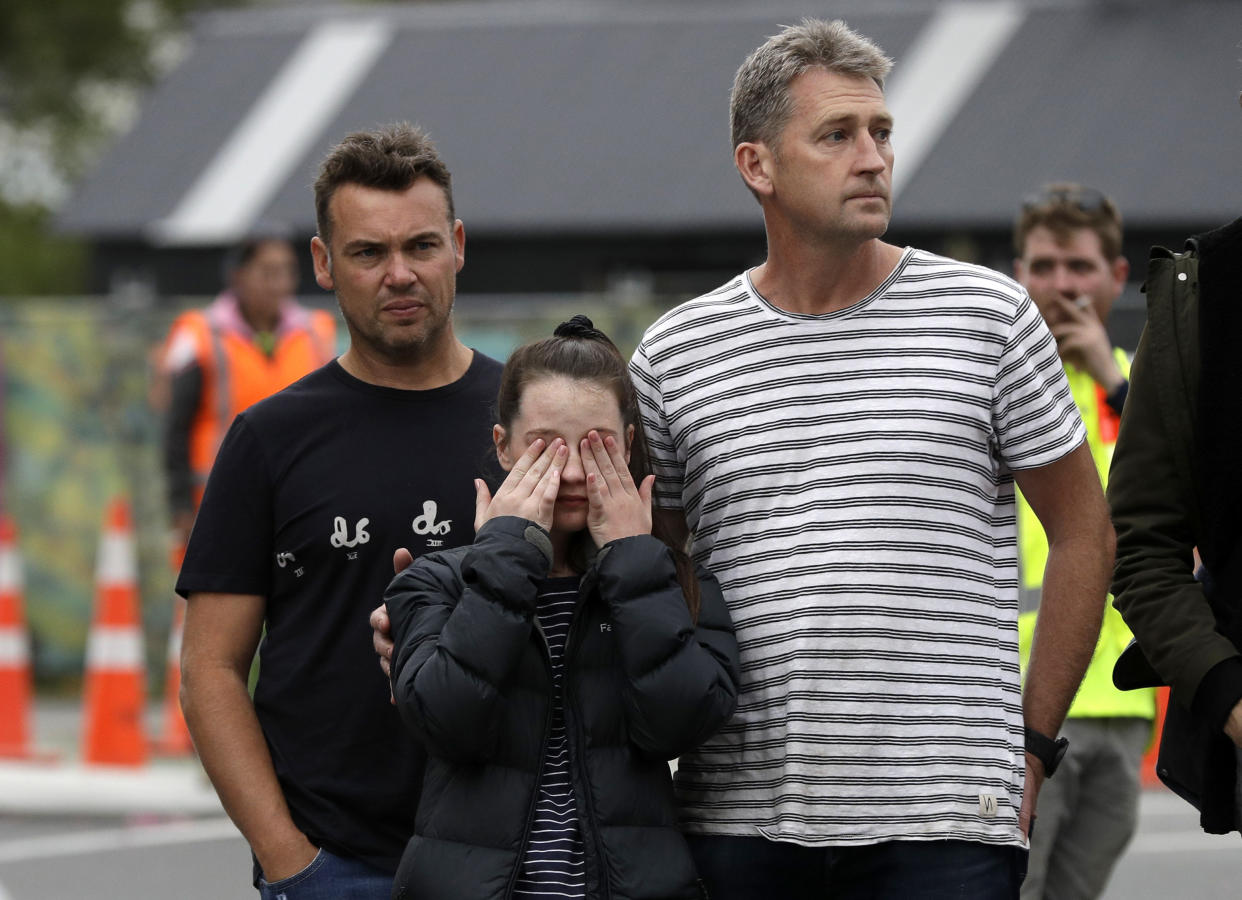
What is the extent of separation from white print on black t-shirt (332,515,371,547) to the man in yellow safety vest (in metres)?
1.93

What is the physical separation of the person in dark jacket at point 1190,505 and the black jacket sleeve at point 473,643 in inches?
41.1

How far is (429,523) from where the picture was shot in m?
3.76

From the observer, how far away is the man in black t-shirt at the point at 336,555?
3.71 m

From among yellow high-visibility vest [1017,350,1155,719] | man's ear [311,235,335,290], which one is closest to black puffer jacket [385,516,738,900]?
man's ear [311,235,335,290]

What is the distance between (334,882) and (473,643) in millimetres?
711

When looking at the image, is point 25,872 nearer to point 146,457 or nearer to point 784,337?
point 146,457

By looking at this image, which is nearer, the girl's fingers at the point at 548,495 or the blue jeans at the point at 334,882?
the girl's fingers at the point at 548,495

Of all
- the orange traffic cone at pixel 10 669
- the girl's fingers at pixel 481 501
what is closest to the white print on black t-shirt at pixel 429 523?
the girl's fingers at pixel 481 501

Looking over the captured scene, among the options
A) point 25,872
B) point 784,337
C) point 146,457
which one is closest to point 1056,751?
point 784,337

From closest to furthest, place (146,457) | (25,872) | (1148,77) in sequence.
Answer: (25,872), (146,457), (1148,77)

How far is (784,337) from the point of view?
3613 mm

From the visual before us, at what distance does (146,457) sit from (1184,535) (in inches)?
385

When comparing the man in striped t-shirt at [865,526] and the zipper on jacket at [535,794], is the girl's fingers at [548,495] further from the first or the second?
the man in striped t-shirt at [865,526]

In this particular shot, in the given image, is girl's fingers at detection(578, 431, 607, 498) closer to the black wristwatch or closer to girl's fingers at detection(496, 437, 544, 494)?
girl's fingers at detection(496, 437, 544, 494)
